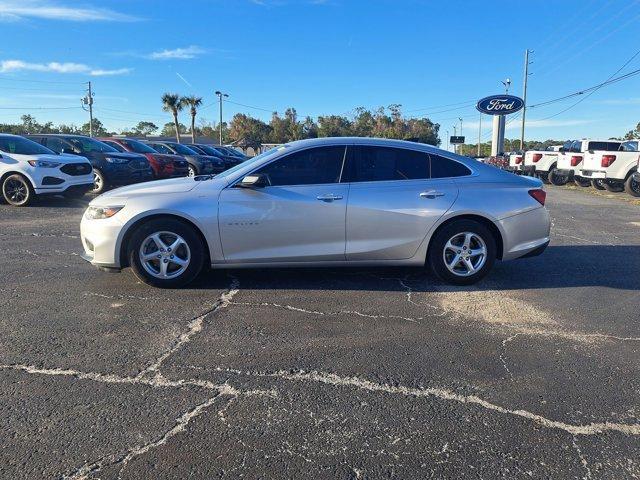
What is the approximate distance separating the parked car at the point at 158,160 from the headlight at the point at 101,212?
10.9m

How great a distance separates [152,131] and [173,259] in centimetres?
11709

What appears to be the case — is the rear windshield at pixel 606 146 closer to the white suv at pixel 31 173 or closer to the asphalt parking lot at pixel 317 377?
the asphalt parking lot at pixel 317 377

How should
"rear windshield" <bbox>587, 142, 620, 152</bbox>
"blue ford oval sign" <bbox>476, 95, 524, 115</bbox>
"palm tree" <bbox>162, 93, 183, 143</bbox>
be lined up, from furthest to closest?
"palm tree" <bbox>162, 93, 183, 143</bbox> < "blue ford oval sign" <bbox>476, 95, 524, 115</bbox> < "rear windshield" <bbox>587, 142, 620, 152</bbox>

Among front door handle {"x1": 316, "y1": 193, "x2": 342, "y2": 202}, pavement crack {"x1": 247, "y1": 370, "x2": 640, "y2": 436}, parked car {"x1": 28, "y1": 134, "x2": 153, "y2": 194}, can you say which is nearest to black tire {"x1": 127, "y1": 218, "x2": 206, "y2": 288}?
front door handle {"x1": 316, "y1": 193, "x2": 342, "y2": 202}

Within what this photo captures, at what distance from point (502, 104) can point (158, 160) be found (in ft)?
62.7

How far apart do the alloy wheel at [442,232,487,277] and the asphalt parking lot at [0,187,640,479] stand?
0.83 ft

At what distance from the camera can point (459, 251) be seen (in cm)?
568

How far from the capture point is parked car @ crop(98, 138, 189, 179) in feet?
53.2

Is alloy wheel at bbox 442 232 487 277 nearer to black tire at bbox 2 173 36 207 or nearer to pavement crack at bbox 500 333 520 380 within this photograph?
pavement crack at bbox 500 333 520 380

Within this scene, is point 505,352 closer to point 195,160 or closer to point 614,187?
point 195,160

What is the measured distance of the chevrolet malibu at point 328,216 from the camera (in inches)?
→ 209

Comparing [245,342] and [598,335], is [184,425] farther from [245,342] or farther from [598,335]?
[598,335]

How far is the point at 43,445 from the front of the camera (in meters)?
2.76

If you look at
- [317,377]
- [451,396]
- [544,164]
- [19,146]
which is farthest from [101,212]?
[544,164]
